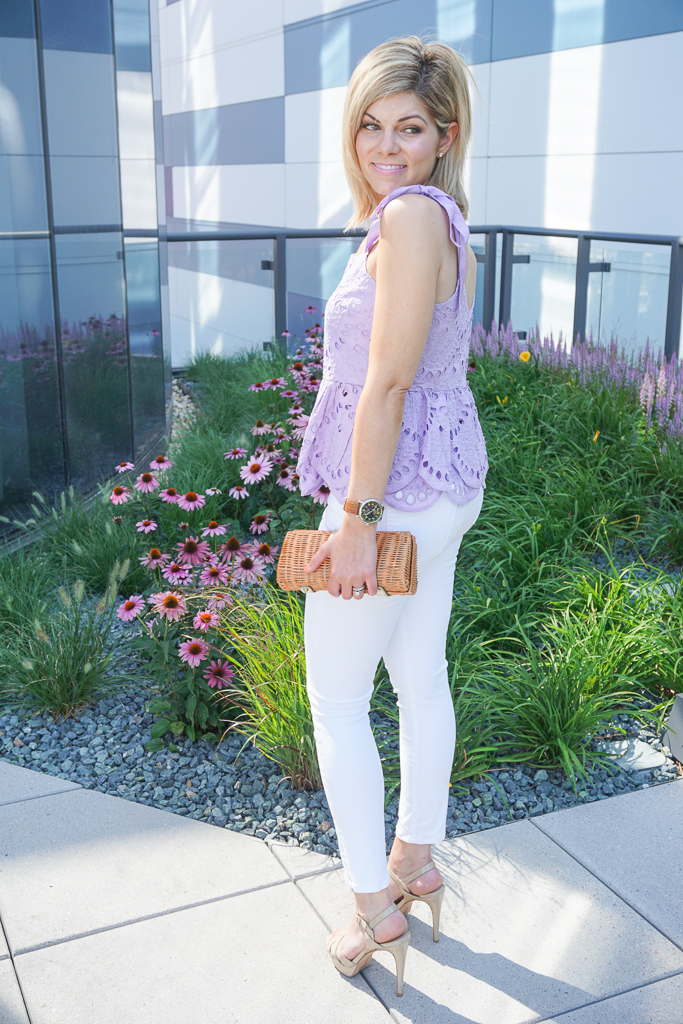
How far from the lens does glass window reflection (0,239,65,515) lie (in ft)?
14.1

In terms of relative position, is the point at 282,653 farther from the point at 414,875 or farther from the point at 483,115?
the point at 483,115

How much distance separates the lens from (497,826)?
8.50 feet

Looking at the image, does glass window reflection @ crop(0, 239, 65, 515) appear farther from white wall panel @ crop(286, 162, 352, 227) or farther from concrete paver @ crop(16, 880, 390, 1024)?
white wall panel @ crop(286, 162, 352, 227)

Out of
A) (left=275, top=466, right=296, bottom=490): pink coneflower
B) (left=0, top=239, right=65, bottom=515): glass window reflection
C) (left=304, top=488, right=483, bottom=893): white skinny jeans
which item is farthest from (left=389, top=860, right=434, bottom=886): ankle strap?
(left=0, top=239, right=65, bottom=515): glass window reflection

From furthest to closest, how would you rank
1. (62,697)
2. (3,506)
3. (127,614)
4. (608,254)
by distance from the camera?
1. (608,254)
2. (3,506)
3. (62,697)
4. (127,614)

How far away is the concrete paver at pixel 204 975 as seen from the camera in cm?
193

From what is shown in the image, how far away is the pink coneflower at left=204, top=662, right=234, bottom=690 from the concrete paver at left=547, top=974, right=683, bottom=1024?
54.0 inches

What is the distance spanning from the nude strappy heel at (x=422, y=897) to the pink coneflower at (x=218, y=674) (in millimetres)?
945

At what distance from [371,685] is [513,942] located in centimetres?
77

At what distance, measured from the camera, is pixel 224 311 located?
959 centimetres

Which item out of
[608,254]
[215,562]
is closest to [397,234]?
[215,562]

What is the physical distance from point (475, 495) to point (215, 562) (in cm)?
133

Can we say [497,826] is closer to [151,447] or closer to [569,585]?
[569,585]

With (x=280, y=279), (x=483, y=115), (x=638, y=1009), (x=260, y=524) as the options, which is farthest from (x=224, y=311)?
(x=638, y=1009)
